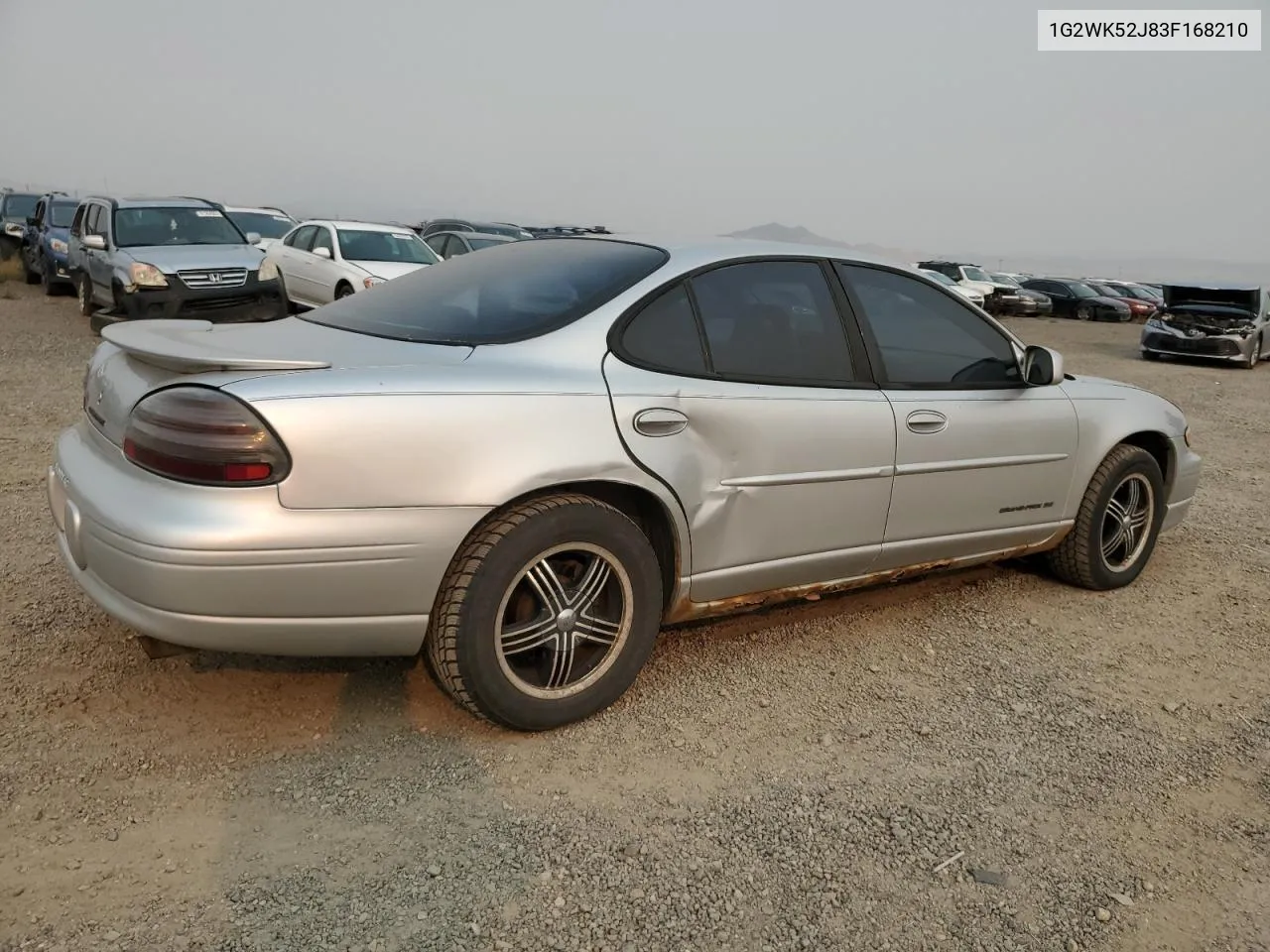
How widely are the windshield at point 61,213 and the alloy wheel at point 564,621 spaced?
16.9 meters

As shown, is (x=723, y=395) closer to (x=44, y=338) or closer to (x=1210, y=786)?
(x=1210, y=786)

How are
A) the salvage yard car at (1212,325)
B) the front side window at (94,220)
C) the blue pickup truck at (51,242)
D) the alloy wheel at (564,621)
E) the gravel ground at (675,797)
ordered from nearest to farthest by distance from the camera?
the gravel ground at (675,797) < the alloy wheel at (564,621) < the front side window at (94,220) < the blue pickup truck at (51,242) < the salvage yard car at (1212,325)

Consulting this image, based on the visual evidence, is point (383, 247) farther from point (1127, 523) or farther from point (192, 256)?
point (1127, 523)

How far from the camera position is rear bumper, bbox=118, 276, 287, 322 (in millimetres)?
10250

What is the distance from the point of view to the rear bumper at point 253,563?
234 centimetres

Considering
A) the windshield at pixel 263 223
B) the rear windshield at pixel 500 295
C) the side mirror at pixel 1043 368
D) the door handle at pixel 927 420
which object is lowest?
Result: the door handle at pixel 927 420

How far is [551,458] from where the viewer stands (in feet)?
8.71

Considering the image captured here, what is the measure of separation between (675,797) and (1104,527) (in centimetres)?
280

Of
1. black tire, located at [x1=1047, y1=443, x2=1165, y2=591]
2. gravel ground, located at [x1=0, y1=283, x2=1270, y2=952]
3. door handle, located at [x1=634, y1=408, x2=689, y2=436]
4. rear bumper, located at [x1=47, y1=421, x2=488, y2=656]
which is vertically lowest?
gravel ground, located at [x1=0, y1=283, x2=1270, y2=952]

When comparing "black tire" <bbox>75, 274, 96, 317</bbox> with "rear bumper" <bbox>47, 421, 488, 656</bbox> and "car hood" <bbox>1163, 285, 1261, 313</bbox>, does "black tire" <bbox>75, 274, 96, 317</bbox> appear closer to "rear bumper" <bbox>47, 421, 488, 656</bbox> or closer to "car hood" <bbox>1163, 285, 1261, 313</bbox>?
"rear bumper" <bbox>47, 421, 488, 656</bbox>

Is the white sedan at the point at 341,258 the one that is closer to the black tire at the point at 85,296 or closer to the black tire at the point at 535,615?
the black tire at the point at 85,296

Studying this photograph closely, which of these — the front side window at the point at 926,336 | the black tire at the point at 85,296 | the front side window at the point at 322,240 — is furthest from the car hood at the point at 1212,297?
the black tire at the point at 85,296

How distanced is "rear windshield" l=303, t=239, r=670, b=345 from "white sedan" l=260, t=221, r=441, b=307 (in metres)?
8.52

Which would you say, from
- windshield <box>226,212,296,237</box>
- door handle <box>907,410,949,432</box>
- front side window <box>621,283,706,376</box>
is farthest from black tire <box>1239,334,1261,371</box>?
front side window <box>621,283,706,376</box>
